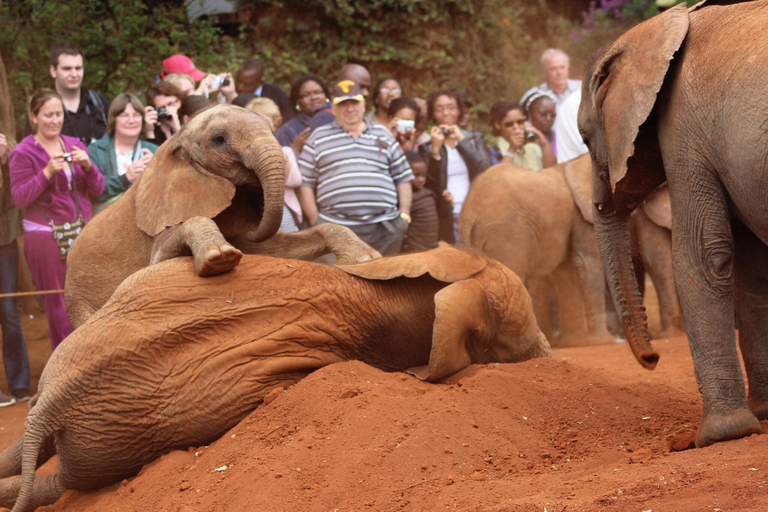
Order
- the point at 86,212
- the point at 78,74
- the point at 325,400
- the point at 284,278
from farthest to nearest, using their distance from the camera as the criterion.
→ the point at 78,74, the point at 86,212, the point at 284,278, the point at 325,400

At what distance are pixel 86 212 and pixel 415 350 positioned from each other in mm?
4560

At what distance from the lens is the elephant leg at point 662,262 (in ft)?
34.3

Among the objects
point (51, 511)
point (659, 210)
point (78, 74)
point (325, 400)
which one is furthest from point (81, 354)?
point (659, 210)

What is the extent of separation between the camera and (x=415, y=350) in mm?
5059

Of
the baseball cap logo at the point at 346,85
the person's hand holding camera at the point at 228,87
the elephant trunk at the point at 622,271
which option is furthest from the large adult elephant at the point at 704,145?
the person's hand holding camera at the point at 228,87

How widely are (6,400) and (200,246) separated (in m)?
4.77

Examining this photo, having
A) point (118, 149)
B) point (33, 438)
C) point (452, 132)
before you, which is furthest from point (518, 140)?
point (33, 438)

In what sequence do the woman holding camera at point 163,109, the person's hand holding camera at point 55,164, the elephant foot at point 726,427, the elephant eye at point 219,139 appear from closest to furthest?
1. the elephant foot at point 726,427
2. the elephant eye at point 219,139
3. the person's hand holding camera at point 55,164
4. the woman holding camera at point 163,109

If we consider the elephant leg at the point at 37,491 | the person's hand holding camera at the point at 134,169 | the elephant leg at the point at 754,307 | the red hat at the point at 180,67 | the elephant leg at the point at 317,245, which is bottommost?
the elephant leg at the point at 37,491

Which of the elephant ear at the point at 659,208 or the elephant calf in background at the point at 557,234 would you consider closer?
the elephant ear at the point at 659,208

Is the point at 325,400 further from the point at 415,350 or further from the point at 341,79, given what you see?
the point at 341,79

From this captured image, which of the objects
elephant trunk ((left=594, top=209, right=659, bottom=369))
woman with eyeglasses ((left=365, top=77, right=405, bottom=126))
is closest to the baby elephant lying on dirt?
elephant trunk ((left=594, top=209, right=659, bottom=369))

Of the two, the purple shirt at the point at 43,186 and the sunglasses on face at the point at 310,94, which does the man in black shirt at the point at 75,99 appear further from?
the sunglasses on face at the point at 310,94

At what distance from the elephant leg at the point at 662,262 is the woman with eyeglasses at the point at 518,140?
4.90ft
